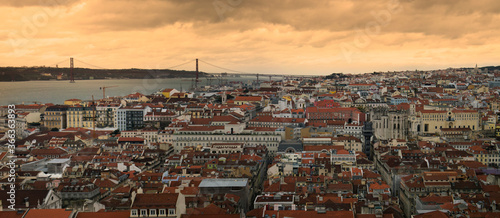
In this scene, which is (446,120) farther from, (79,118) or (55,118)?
(55,118)

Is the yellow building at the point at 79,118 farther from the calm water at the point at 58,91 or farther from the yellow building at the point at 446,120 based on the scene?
the yellow building at the point at 446,120

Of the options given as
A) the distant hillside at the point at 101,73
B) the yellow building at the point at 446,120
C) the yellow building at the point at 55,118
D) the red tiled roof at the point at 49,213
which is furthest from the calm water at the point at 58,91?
the red tiled roof at the point at 49,213

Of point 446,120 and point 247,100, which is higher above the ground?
point 247,100

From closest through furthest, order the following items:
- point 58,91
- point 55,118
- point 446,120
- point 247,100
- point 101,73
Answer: point 446,120
point 55,118
point 247,100
point 58,91
point 101,73

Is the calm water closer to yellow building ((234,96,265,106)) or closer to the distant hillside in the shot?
the distant hillside

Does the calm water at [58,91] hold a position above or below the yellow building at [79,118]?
above

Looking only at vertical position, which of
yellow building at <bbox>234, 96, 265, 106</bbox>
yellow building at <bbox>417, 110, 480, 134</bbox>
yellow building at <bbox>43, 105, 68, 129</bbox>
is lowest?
yellow building at <bbox>43, 105, 68, 129</bbox>

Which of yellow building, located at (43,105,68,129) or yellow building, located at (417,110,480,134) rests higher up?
yellow building, located at (417,110,480,134)

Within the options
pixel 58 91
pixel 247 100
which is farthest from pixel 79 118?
pixel 58 91

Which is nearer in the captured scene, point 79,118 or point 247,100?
point 79,118

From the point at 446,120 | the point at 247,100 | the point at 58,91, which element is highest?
the point at 247,100

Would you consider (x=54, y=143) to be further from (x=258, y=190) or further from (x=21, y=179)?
(x=258, y=190)

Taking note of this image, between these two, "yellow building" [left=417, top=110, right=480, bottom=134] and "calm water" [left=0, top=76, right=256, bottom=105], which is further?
"calm water" [left=0, top=76, right=256, bottom=105]

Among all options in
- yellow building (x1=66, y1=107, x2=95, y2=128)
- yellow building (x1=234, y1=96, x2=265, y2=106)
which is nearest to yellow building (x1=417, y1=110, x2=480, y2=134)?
yellow building (x1=234, y1=96, x2=265, y2=106)
